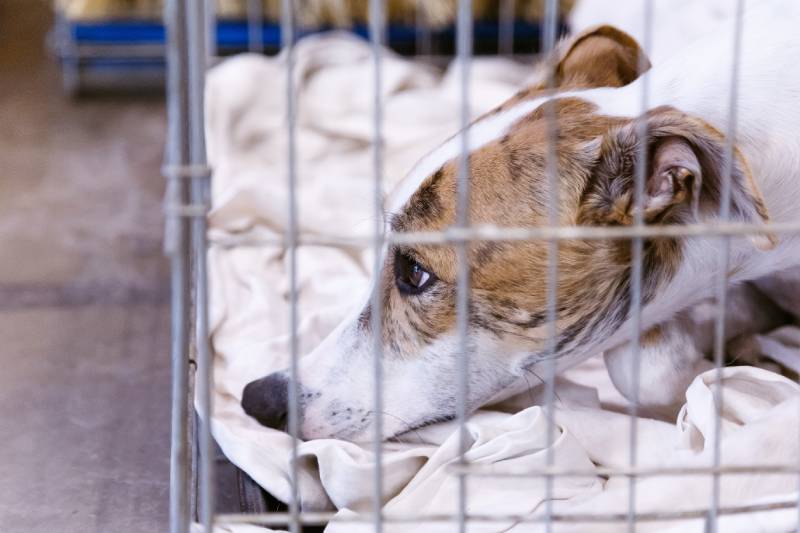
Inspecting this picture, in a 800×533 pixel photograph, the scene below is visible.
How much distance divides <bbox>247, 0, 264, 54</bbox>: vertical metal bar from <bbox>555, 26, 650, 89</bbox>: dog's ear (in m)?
1.70

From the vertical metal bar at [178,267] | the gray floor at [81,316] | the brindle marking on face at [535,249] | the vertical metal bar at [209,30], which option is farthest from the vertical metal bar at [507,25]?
the vertical metal bar at [178,267]

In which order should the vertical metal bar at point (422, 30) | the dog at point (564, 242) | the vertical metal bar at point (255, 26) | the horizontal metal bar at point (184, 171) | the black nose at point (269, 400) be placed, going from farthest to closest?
1. the vertical metal bar at point (422, 30)
2. the vertical metal bar at point (255, 26)
3. the black nose at point (269, 400)
4. the dog at point (564, 242)
5. the horizontal metal bar at point (184, 171)

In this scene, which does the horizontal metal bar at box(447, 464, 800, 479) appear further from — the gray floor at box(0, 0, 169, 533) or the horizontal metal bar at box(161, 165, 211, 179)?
the gray floor at box(0, 0, 169, 533)

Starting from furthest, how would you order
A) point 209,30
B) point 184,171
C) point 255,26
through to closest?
point 255,26
point 209,30
point 184,171

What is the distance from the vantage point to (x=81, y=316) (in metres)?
2.00

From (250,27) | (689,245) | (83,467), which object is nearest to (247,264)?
(83,467)

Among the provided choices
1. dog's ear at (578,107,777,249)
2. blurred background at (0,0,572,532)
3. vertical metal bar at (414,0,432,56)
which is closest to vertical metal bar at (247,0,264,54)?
blurred background at (0,0,572,532)

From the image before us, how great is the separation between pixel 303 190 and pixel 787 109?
1.09 metres

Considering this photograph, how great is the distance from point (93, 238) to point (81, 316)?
0.37 m

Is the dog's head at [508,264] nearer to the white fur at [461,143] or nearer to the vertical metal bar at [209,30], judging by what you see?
the white fur at [461,143]

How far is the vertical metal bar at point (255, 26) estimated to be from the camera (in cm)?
310

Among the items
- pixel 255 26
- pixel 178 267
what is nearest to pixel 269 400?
pixel 178 267

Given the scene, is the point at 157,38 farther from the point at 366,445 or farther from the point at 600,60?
the point at 366,445

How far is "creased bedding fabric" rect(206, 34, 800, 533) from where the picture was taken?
1.18 metres
